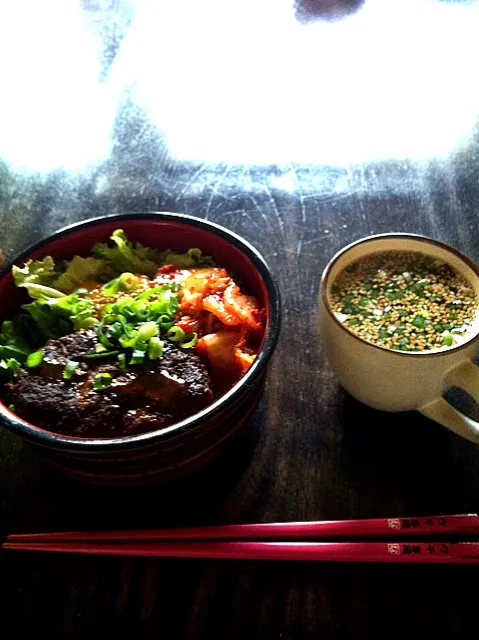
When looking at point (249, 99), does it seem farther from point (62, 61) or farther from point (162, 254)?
point (162, 254)

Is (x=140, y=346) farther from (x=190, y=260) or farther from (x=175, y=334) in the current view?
(x=190, y=260)

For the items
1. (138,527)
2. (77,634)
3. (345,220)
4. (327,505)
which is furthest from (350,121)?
(77,634)

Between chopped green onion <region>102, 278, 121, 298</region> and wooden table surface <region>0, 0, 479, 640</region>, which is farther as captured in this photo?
chopped green onion <region>102, 278, 121, 298</region>

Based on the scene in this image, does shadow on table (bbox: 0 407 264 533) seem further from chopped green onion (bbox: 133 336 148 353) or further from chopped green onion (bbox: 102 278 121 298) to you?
chopped green onion (bbox: 102 278 121 298)

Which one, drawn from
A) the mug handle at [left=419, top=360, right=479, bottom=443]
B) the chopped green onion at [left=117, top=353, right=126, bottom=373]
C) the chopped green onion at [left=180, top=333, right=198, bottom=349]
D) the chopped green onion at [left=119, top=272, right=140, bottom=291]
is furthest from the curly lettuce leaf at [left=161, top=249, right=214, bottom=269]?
the mug handle at [left=419, top=360, right=479, bottom=443]

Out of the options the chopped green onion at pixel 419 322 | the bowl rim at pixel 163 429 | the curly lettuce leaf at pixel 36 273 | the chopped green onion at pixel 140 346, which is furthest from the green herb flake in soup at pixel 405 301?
the curly lettuce leaf at pixel 36 273

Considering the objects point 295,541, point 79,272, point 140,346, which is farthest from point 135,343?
point 295,541
